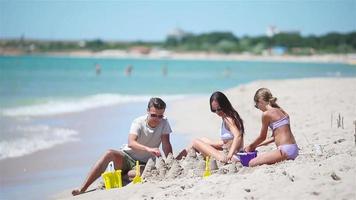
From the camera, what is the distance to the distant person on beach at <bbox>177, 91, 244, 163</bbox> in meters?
6.61

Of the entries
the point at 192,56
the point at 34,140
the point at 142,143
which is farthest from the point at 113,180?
the point at 192,56

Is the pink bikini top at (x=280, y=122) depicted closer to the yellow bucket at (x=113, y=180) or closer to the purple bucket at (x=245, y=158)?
the purple bucket at (x=245, y=158)

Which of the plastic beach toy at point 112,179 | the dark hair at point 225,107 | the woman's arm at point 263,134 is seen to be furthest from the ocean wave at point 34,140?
the woman's arm at point 263,134

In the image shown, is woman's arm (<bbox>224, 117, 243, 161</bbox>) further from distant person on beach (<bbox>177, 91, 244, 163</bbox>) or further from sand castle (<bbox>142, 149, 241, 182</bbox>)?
sand castle (<bbox>142, 149, 241, 182</bbox>)

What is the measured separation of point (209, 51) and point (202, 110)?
114 metres

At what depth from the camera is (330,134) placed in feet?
28.8

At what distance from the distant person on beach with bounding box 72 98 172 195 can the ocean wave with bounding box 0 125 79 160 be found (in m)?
3.19

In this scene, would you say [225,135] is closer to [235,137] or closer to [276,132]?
[235,137]

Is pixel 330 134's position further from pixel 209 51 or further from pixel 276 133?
pixel 209 51

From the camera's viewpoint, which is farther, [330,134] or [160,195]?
[330,134]

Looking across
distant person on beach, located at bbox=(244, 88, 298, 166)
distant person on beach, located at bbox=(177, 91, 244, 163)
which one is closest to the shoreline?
distant person on beach, located at bbox=(177, 91, 244, 163)

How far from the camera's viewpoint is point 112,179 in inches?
252

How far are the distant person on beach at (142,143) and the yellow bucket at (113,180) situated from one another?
19 centimetres

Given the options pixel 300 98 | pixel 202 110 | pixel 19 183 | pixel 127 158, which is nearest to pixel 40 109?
pixel 202 110
